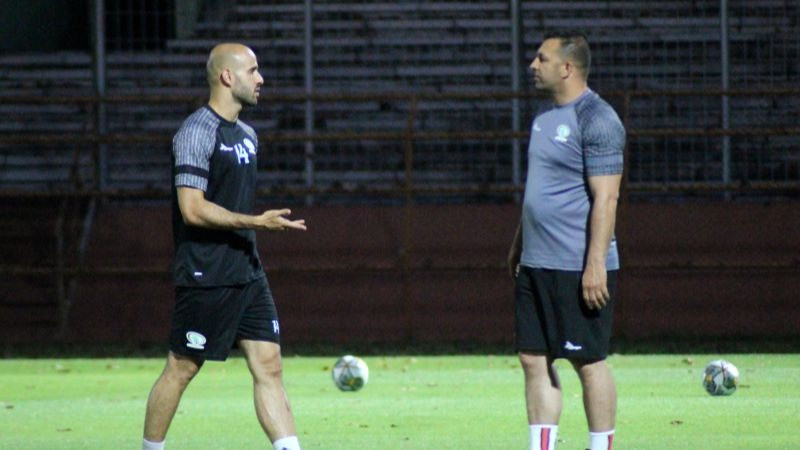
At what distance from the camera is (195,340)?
26.3 feet

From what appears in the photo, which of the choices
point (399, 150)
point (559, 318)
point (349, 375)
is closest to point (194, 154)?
point (559, 318)

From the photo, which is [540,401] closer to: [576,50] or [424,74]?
[576,50]

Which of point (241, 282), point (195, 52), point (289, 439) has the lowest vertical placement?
point (289, 439)

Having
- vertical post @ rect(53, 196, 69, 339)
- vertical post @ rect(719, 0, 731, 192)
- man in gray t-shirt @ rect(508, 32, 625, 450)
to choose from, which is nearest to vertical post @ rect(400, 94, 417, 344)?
vertical post @ rect(719, 0, 731, 192)

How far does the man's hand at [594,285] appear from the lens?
7652 mm

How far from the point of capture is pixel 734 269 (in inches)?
726

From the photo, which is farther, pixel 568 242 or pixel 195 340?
pixel 195 340

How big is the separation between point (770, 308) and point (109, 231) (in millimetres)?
7117

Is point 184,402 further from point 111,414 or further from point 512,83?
point 512,83

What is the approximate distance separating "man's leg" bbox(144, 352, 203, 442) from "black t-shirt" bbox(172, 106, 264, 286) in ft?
1.22

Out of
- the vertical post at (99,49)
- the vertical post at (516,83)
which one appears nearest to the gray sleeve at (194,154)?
the vertical post at (516,83)

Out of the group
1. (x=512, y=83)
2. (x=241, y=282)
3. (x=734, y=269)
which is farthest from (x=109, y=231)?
(x=241, y=282)

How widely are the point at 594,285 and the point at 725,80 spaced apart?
12.8 metres

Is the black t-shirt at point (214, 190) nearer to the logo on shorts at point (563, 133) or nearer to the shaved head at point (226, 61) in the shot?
the shaved head at point (226, 61)
